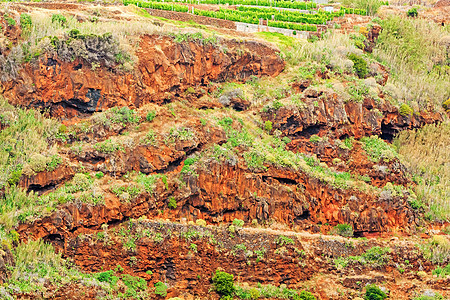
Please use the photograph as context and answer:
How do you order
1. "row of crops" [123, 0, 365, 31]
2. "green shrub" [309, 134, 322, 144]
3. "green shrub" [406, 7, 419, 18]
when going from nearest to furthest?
"green shrub" [309, 134, 322, 144] < "row of crops" [123, 0, 365, 31] < "green shrub" [406, 7, 419, 18]

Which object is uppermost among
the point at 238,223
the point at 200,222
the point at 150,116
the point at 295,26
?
the point at 295,26

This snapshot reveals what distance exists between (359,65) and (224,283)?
2700 cm

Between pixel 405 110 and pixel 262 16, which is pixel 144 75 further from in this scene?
pixel 262 16

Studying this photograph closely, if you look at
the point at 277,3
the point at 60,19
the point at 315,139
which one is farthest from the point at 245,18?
the point at 60,19

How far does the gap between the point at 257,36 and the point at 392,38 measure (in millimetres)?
14734

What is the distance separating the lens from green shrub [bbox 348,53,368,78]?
253ft

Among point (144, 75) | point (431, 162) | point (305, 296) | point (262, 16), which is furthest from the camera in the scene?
point (262, 16)

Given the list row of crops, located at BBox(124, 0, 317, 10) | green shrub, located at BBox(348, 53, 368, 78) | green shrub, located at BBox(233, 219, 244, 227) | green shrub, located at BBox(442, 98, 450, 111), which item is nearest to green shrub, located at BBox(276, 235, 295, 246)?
green shrub, located at BBox(233, 219, 244, 227)

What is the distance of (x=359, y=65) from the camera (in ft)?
254

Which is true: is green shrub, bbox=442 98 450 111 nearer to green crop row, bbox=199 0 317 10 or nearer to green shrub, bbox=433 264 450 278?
green shrub, bbox=433 264 450 278

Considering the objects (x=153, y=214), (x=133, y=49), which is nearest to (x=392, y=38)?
(x=133, y=49)

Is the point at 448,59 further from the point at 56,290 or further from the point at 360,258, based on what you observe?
the point at 56,290

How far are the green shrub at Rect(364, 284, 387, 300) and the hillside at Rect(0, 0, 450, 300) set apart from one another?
14cm

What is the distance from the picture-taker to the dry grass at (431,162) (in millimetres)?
69000
